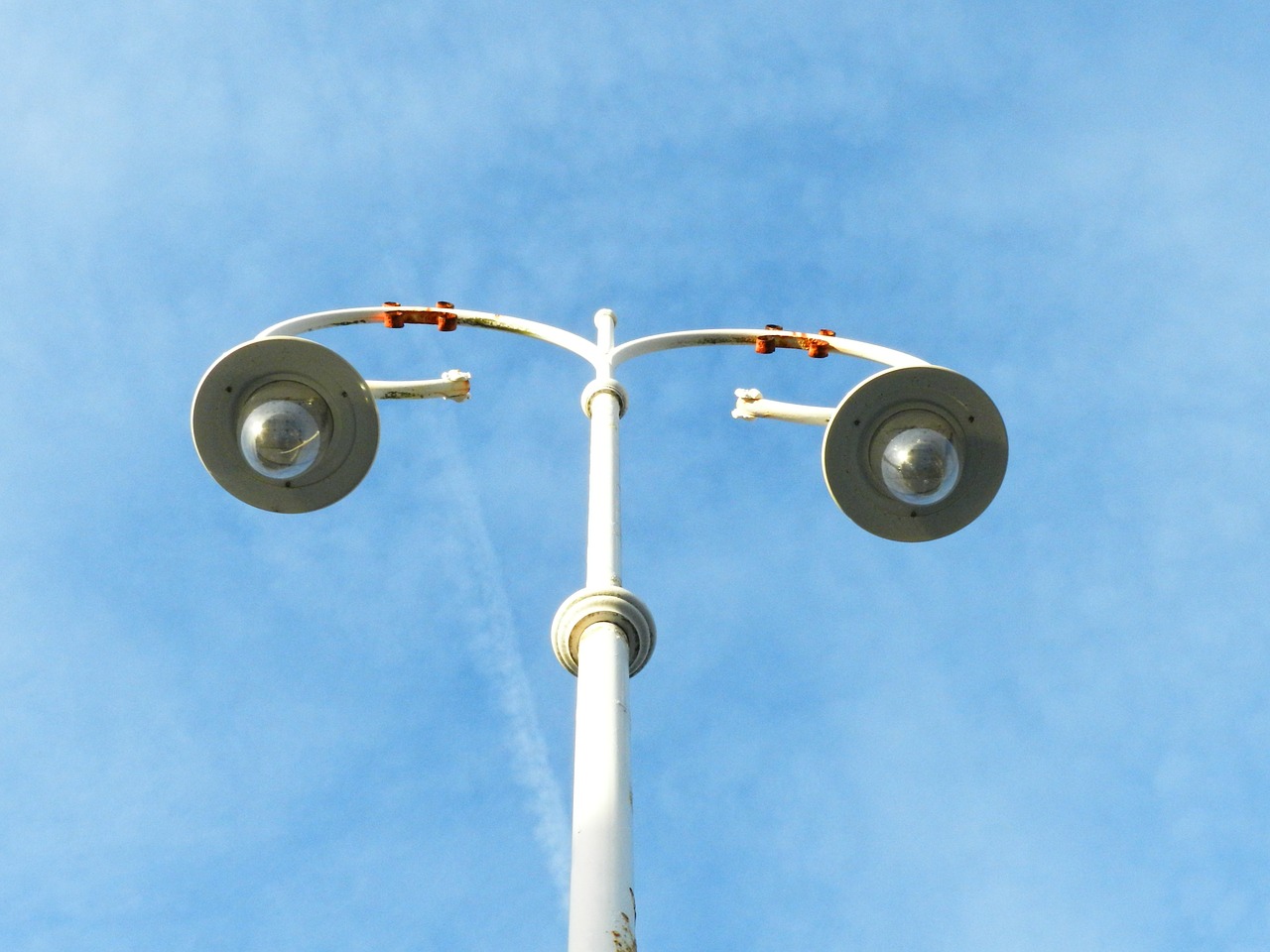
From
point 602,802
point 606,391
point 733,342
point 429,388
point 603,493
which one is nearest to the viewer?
point 602,802

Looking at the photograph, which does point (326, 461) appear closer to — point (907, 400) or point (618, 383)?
point (618, 383)

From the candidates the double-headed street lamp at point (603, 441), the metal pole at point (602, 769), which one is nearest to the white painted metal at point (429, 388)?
the double-headed street lamp at point (603, 441)

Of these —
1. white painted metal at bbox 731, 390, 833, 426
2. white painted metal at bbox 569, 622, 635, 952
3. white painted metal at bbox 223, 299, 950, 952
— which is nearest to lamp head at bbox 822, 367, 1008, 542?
white painted metal at bbox 223, 299, 950, 952

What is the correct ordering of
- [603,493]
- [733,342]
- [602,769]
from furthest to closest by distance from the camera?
[733,342] → [603,493] → [602,769]

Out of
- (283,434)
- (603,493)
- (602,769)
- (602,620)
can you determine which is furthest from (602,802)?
(283,434)

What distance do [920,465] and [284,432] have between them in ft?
9.80

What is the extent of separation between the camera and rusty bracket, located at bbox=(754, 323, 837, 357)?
338 inches

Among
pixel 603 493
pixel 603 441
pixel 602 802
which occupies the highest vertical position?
pixel 603 441

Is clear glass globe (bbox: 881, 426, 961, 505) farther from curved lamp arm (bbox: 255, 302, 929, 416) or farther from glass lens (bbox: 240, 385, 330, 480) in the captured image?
glass lens (bbox: 240, 385, 330, 480)

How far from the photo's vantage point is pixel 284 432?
679cm

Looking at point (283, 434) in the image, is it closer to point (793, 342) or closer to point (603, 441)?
point (603, 441)

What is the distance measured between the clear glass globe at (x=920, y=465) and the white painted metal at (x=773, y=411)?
1017 mm

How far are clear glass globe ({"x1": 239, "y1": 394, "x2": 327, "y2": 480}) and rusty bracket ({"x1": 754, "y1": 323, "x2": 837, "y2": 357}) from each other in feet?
9.41

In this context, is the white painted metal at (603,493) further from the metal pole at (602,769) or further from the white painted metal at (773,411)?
the white painted metal at (773,411)
